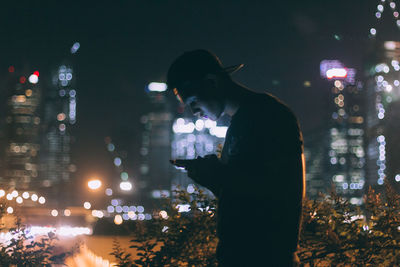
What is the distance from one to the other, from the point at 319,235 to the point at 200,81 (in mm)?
2670

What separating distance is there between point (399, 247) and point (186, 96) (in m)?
2.99

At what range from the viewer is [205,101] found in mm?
2369

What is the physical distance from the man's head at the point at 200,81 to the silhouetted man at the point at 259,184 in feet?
0.53

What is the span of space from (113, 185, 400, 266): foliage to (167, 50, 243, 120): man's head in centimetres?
227

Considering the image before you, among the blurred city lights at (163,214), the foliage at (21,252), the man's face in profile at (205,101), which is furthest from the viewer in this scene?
the foliage at (21,252)

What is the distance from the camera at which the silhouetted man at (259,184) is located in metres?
2.19

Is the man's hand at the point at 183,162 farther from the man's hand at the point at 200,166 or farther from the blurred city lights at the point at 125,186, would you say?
the blurred city lights at the point at 125,186

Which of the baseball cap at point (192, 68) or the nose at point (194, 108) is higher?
the baseball cap at point (192, 68)

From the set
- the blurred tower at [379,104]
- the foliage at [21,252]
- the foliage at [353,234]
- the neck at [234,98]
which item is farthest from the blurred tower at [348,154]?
the neck at [234,98]

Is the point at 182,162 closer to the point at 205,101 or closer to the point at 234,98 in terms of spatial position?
the point at 205,101

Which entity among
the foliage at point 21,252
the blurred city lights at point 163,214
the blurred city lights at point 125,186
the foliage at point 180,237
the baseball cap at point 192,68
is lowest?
the blurred city lights at point 125,186

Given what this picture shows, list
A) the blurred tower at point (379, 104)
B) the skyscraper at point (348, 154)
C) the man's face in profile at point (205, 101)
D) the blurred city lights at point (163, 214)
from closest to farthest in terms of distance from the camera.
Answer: the man's face in profile at point (205, 101)
the blurred city lights at point (163, 214)
the blurred tower at point (379, 104)
the skyscraper at point (348, 154)

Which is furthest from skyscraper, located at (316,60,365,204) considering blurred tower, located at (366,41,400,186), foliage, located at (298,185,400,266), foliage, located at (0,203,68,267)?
foliage, located at (298,185,400,266)

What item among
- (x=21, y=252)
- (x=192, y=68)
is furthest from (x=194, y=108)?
(x=21, y=252)
